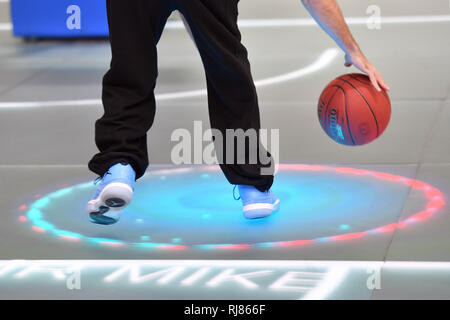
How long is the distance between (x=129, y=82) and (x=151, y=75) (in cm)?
10

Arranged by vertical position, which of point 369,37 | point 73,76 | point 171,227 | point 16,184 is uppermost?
point 369,37

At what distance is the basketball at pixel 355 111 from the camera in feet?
12.4

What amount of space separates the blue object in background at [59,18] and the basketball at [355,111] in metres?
7.11

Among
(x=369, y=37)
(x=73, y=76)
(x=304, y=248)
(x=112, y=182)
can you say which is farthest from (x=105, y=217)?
(x=369, y=37)

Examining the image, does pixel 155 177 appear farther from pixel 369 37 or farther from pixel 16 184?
pixel 369 37

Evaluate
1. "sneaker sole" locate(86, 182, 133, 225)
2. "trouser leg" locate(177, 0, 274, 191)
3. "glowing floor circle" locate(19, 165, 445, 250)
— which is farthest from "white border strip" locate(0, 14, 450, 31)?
"sneaker sole" locate(86, 182, 133, 225)

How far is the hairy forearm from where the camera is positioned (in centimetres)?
356

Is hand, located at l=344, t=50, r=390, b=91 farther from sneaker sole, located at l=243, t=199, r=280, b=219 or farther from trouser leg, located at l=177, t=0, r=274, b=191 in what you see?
sneaker sole, located at l=243, t=199, r=280, b=219

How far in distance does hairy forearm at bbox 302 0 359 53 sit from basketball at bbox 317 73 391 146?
0.29 m

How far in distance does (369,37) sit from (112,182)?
23.9ft

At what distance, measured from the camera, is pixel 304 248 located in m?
3.25

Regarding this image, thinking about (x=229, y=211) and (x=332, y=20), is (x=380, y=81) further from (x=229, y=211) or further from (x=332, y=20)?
(x=229, y=211)

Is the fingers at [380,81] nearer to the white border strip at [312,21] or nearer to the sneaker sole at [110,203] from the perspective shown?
the sneaker sole at [110,203]

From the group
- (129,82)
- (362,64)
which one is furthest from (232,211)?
(362,64)
